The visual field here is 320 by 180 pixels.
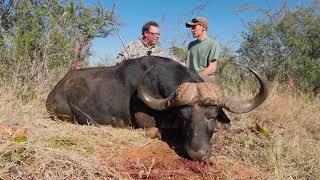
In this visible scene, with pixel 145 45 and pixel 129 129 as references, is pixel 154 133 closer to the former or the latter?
pixel 129 129

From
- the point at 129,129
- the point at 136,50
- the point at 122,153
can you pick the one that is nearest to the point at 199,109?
the point at 122,153

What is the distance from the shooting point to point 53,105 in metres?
6.07

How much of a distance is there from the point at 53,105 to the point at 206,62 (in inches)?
101

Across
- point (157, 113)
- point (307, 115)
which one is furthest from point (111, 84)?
point (307, 115)

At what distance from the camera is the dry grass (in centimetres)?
322

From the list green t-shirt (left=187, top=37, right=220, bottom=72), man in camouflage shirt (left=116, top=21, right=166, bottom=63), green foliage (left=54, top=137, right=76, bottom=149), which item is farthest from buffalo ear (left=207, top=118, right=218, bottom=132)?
man in camouflage shirt (left=116, top=21, right=166, bottom=63)

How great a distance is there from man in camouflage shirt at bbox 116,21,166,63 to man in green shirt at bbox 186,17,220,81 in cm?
59

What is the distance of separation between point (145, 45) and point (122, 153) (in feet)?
12.0

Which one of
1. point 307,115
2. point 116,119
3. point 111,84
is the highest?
point 111,84

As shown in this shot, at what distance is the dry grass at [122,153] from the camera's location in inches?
127

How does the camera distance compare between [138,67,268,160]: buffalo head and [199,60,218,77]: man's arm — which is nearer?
[138,67,268,160]: buffalo head

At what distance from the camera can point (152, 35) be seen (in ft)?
24.1

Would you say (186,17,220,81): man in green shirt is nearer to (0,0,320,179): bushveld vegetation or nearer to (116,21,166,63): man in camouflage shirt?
(116,21,166,63): man in camouflage shirt

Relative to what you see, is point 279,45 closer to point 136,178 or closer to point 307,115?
point 307,115
